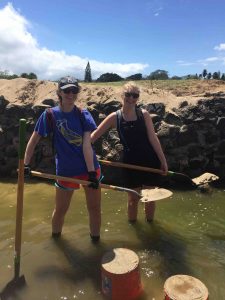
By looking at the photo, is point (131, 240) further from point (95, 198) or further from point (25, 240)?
point (25, 240)

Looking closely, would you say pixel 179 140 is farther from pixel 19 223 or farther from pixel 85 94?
pixel 19 223

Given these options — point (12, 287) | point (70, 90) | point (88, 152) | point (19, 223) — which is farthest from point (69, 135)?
point (12, 287)

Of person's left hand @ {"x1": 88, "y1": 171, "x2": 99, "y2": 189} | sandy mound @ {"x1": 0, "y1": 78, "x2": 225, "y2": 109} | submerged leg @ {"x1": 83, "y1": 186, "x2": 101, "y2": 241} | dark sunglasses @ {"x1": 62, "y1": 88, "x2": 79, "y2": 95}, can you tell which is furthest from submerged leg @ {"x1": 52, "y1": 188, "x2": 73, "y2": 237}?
sandy mound @ {"x1": 0, "y1": 78, "x2": 225, "y2": 109}

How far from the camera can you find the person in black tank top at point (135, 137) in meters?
5.04

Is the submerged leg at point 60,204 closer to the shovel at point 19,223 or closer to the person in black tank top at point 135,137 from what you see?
the shovel at point 19,223

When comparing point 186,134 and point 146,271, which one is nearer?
point 146,271

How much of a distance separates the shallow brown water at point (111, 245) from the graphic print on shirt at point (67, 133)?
1524 millimetres

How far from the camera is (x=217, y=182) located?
8125 millimetres

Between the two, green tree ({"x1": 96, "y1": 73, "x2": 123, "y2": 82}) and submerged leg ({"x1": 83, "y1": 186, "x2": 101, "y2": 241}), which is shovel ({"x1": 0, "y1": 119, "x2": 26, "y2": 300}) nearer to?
submerged leg ({"x1": 83, "y1": 186, "x2": 101, "y2": 241})

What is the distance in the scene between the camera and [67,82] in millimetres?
4512

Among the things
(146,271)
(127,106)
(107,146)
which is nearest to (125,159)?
(127,106)

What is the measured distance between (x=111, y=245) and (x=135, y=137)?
152 cm

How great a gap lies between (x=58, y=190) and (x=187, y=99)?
5155 millimetres

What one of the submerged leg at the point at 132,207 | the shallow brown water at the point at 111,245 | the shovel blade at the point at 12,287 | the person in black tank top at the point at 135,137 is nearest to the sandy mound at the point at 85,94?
the shallow brown water at the point at 111,245
